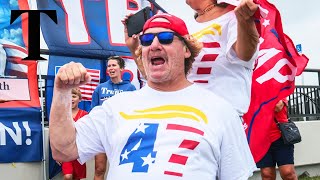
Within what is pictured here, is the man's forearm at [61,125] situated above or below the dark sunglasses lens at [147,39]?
below

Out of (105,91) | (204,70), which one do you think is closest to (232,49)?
(204,70)

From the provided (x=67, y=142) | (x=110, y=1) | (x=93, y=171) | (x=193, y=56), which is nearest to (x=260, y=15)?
(x=193, y=56)

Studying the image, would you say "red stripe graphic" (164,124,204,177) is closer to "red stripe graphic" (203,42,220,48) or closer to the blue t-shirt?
"red stripe graphic" (203,42,220,48)

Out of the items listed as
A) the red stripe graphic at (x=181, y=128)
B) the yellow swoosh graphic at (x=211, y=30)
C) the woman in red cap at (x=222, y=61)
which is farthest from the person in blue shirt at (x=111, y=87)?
the red stripe graphic at (x=181, y=128)

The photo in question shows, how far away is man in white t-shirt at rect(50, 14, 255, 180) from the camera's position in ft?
6.81

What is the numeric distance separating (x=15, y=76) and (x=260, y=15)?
13.1 feet

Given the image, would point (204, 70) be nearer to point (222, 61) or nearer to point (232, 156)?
point (222, 61)

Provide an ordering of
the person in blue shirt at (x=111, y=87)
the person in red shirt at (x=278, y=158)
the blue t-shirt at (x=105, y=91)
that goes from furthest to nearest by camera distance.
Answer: the blue t-shirt at (x=105, y=91)
the person in blue shirt at (x=111, y=87)
the person in red shirt at (x=278, y=158)

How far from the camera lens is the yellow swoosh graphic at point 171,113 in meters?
2.14

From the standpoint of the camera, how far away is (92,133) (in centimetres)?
227

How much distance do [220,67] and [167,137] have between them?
76 centimetres

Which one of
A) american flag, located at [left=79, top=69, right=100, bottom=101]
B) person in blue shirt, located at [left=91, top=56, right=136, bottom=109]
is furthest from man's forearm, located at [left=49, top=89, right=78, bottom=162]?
american flag, located at [left=79, top=69, right=100, bottom=101]

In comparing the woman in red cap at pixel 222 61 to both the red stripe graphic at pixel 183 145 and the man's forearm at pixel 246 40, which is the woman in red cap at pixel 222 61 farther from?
the red stripe graphic at pixel 183 145

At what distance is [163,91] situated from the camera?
2271 millimetres
